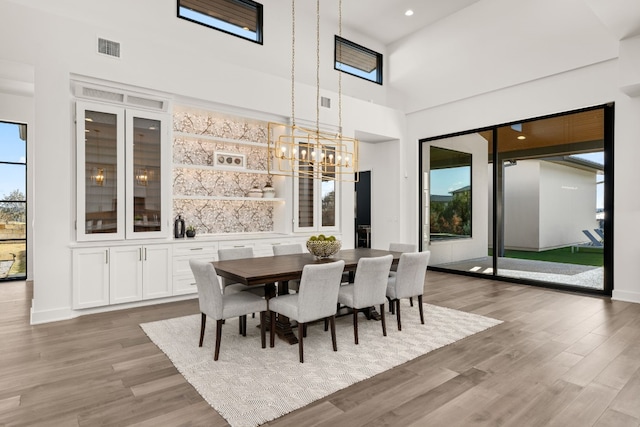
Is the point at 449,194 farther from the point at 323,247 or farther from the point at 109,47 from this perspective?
the point at 109,47

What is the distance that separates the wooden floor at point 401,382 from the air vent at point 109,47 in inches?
125

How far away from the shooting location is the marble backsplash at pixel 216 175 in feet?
18.5

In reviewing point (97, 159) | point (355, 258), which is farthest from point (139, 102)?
point (355, 258)

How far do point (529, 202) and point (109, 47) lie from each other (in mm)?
7743

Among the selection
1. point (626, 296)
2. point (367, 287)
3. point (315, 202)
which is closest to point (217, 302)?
point (367, 287)

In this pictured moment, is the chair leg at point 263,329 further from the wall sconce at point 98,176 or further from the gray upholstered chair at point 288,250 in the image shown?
the wall sconce at point 98,176

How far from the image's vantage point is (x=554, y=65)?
5738mm

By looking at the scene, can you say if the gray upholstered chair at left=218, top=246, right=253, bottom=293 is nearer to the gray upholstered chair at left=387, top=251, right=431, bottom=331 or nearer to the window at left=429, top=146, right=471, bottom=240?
the gray upholstered chair at left=387, top=251, right=431, bottom=331

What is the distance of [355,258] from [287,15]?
15.8 ft

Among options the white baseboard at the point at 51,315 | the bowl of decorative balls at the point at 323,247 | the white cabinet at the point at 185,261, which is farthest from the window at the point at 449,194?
the white baseboard at the point at 51,315

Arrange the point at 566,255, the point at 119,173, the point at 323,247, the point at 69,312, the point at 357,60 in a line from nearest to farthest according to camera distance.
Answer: the point at 323,247 < the point at 69,312 < the point at 119,173 < the point at 566,255 < the point at 357,60

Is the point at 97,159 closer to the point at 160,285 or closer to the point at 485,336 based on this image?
the point at 160,285

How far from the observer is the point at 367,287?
3.55 meters

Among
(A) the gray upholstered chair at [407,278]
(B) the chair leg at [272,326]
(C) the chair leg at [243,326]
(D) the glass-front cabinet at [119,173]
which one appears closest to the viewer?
(B) the chair leg at [272,326]
